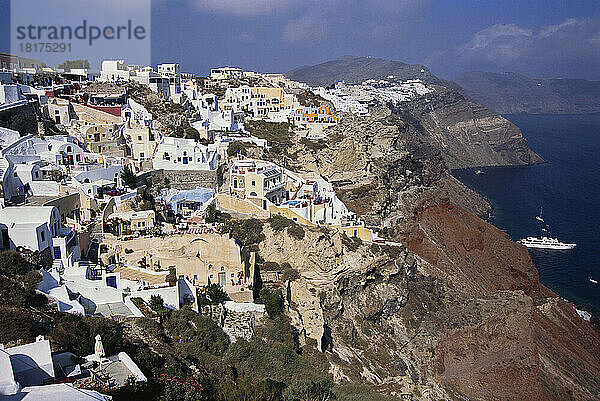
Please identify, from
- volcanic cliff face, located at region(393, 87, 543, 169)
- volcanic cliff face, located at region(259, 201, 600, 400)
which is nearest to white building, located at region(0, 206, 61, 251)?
volcanic cliff face, located at region(259, 201, 600, 400)

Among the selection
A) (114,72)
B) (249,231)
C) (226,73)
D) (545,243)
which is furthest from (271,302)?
(226,73)

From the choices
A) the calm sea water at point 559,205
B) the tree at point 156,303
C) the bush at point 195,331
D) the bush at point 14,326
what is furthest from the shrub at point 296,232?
the calm sea water at point 559,205

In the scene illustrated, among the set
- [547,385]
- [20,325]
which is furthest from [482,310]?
[20,325]

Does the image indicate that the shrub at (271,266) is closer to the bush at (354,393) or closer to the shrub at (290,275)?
the shrub at (290,275)

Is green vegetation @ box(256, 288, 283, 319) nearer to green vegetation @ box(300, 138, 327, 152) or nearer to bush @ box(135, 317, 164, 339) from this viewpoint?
bush @ box(135, 317, 164, 339)

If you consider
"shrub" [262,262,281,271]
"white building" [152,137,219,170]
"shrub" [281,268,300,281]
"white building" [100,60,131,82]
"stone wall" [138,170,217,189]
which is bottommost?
"shrub" [281,268,300,281]
